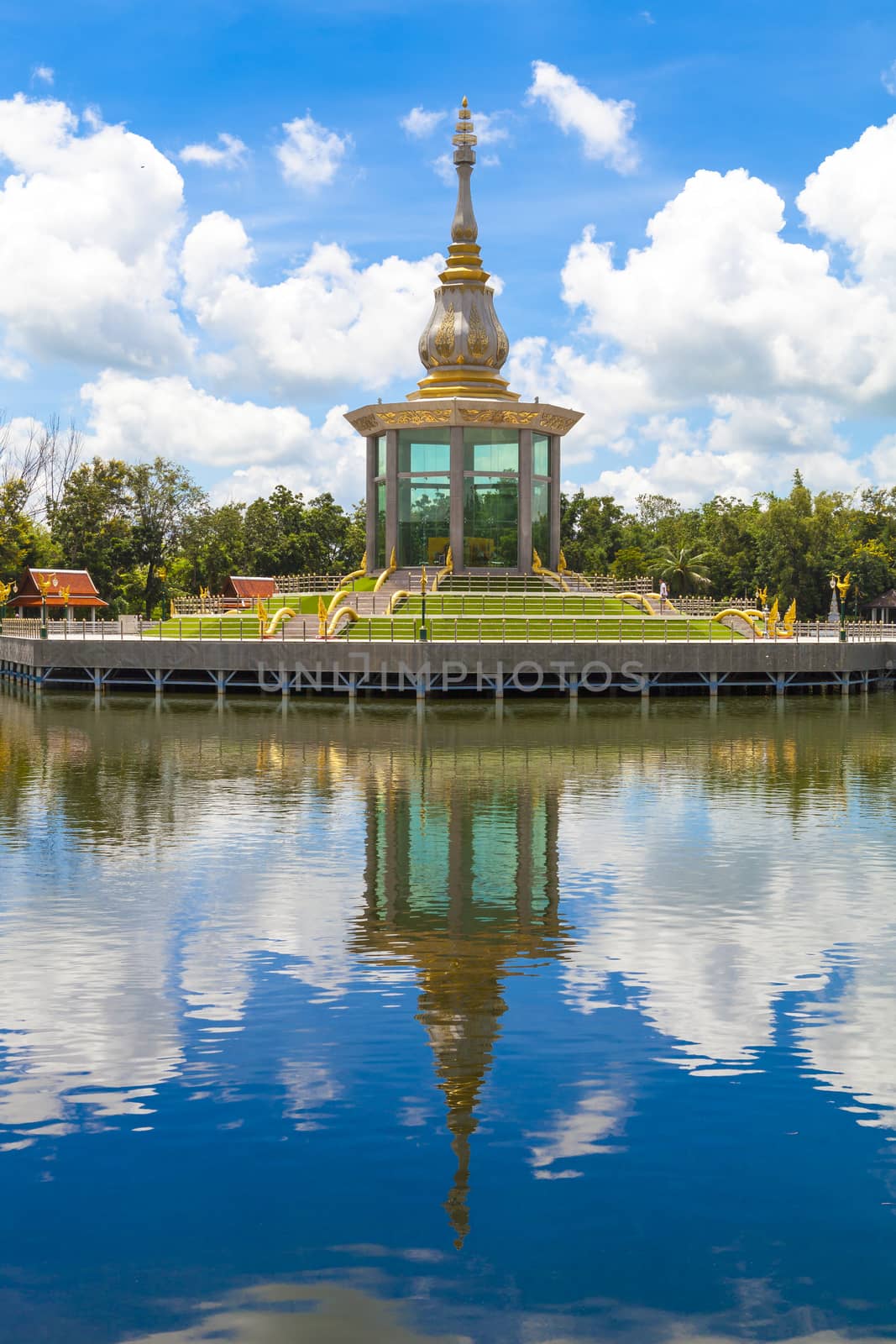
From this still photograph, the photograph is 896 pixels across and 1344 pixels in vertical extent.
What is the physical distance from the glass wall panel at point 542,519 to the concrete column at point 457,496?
423 cm

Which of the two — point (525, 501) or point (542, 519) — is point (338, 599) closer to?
point (525, 501)

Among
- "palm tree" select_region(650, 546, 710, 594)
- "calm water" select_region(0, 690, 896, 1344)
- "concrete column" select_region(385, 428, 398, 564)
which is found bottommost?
"calm water" select_region(0, 690, 896, 1344)

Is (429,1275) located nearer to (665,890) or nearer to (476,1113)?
(476,1113)

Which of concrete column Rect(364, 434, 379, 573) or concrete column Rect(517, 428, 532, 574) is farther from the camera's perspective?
concrete column Rect(364, 434, 379, 573)

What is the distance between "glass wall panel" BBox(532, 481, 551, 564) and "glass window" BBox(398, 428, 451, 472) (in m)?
5.20

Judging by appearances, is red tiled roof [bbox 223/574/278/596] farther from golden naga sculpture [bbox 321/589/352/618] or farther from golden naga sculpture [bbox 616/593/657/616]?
golden naga sculpture [bbox 616/593/657/616]

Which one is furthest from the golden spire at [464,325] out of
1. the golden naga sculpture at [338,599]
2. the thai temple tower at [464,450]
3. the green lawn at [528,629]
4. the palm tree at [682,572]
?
the palm tree at [682,572]

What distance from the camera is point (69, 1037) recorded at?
14156 millimetres

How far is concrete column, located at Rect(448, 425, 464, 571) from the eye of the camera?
73.2 m

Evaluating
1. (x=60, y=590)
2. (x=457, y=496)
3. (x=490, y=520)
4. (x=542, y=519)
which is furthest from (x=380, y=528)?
(x=60, y=590)

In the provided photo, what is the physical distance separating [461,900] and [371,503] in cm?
5833

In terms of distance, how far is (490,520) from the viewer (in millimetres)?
74125

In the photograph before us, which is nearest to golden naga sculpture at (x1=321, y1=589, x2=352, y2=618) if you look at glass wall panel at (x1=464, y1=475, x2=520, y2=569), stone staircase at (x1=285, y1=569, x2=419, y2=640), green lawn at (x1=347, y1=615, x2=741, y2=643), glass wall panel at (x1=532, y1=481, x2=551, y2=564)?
stone staircase at (x1=285, y1=569, x2=419, y2=640)

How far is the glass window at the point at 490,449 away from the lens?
73.7 m
